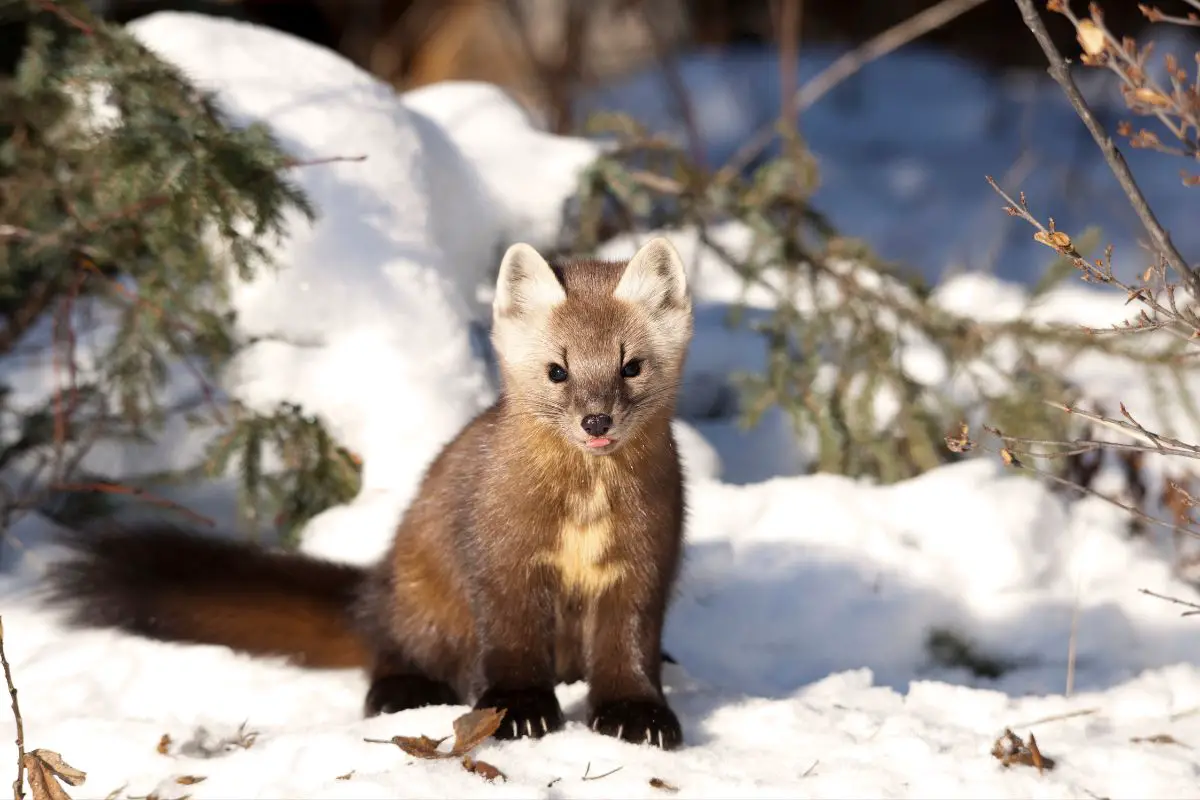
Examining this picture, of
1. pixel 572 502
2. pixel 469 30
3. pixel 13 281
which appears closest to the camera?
pixel 572 502

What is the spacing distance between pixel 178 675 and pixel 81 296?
6.64 feet

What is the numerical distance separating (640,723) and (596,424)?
2.28 ft

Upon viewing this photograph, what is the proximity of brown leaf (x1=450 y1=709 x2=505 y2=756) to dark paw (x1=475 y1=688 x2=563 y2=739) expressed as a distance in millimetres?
56

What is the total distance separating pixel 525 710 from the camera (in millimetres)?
2922

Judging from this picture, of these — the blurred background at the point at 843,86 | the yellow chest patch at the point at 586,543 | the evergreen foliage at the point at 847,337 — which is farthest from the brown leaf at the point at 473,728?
the blurred background at the point at 843,86

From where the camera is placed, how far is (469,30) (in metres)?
8.77

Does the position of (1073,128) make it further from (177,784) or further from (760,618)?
(177,784)

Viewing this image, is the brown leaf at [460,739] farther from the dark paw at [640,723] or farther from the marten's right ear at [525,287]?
the marten's right ear at [525,287]

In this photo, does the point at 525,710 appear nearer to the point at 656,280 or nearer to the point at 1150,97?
the point at 656,280

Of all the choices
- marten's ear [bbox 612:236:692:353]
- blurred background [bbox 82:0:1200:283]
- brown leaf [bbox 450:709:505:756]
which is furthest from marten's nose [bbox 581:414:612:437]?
blurred background [bbox 82:0:1200:283]

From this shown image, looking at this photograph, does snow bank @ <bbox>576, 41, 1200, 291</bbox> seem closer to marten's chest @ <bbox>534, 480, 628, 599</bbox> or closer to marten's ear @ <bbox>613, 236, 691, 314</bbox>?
marten's ear @ <bbox>613, 236, 691, 314</bbox>

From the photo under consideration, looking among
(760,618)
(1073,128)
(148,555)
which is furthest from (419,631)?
(1073,128)

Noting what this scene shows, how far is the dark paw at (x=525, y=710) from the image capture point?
2.89 metres

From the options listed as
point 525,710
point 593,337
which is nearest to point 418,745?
point 525,710
